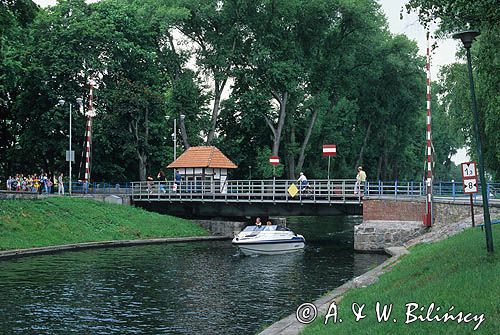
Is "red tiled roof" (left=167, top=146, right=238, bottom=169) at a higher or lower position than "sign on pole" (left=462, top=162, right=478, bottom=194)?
higher

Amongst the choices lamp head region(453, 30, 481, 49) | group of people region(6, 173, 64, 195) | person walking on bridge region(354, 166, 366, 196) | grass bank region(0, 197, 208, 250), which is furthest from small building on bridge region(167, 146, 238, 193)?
lamp head region(453, 30, 481, 49)

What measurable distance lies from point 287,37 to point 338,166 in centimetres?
2043

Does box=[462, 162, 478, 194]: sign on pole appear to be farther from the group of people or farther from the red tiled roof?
the group of people

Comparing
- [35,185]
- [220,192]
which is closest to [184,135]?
[220,192]

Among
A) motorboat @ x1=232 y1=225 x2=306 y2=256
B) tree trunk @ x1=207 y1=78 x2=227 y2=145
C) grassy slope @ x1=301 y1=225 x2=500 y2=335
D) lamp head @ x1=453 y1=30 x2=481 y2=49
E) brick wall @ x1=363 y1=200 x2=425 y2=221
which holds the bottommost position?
motorboat @ x1=232 y1=225 x2=306 y2=256

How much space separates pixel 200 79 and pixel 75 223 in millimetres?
27615

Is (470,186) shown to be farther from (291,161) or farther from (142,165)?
(291,161)

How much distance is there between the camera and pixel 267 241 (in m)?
35.3

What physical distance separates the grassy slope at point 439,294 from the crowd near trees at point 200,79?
3561 cm

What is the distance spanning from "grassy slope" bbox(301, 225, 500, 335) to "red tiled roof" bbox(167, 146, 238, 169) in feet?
113

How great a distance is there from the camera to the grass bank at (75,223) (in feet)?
115

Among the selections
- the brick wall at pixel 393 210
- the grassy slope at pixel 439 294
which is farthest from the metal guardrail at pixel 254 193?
the grassy slope at pixel 439 294

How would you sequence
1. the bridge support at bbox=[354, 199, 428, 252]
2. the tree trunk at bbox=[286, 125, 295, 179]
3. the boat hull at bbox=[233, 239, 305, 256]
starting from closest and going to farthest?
the boat hull at bbox=[233, 239, 305, 256] < the bridge support at bbox=[354, 199, 428, 252] < the tree trunk at bbox=[286, 125, 295, 179]

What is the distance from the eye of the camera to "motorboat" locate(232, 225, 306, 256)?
34875 mm
